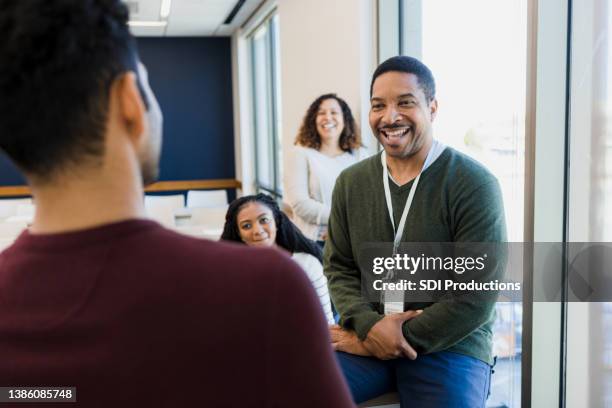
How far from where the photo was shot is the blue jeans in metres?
1.89

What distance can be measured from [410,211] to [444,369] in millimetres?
496

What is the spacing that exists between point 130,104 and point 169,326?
0.22 metres

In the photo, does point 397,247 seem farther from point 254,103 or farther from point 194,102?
point 194,102

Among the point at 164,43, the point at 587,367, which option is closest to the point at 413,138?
the point at 587,367

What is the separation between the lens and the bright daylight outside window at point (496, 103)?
2.61 m

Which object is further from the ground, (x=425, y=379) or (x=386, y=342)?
(x=386, y=342)

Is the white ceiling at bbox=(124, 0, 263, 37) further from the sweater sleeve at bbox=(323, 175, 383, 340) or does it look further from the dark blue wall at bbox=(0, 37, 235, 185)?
the sweater sleeve at bbox=(323, 175, 383, 340)

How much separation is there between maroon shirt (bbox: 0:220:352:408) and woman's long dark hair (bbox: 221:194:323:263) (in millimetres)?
2645

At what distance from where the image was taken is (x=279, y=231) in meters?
3.35

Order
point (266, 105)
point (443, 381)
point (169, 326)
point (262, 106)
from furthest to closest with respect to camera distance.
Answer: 1. point (262, 106)
2. point (266, 105)
3. point (443, 381)
4. point (169, 326)

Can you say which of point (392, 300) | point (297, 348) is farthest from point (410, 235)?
point (297, 348)

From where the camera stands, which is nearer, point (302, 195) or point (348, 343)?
point (348, 343)

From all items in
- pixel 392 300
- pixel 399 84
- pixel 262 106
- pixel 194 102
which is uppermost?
pixel 194 102

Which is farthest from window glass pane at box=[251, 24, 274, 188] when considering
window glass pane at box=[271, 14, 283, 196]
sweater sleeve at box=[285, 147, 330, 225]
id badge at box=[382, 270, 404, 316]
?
id badge at box=[382, 270, 404, 316]
